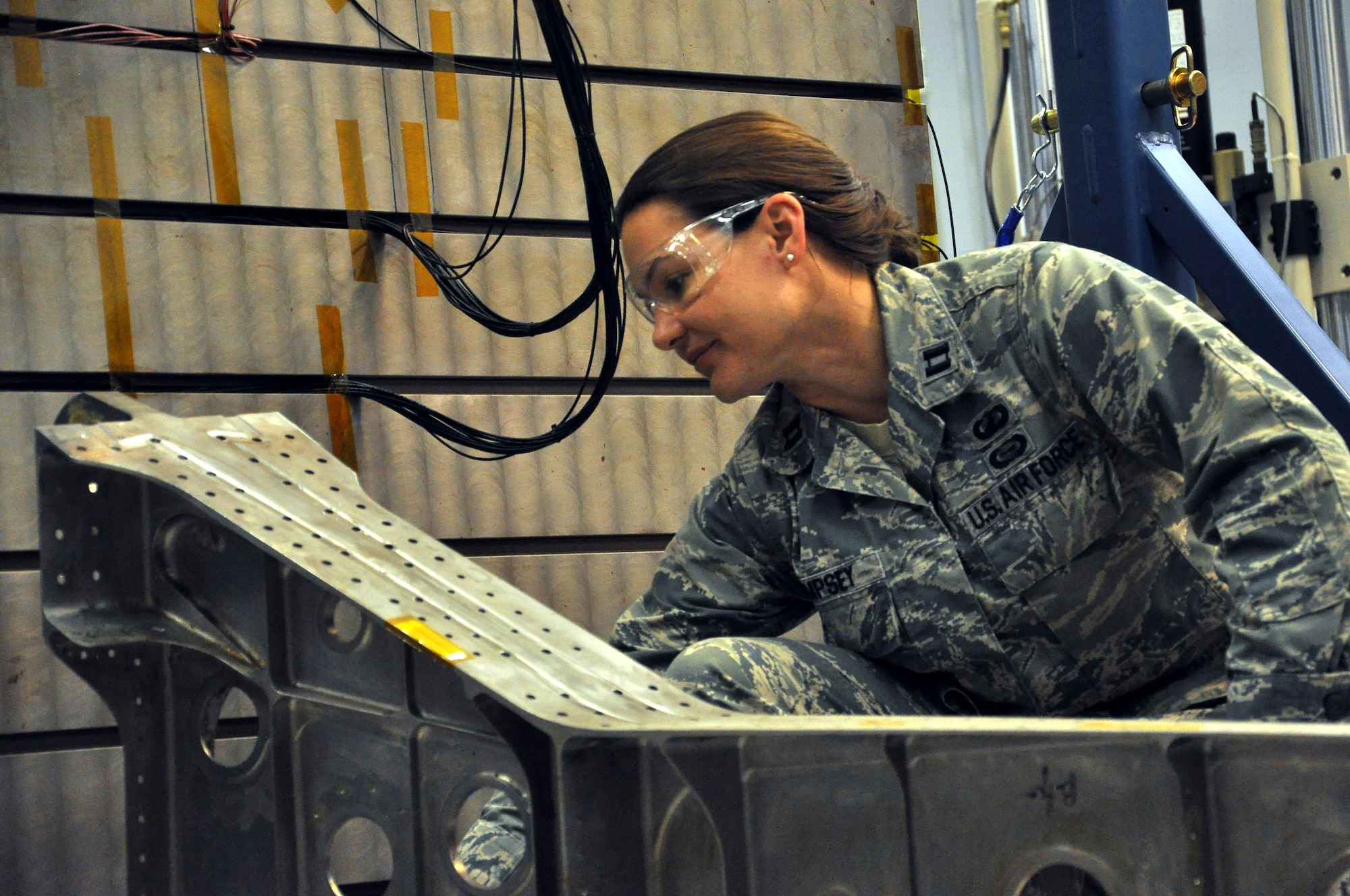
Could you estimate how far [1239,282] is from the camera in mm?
1943

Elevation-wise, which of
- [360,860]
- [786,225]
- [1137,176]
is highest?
[1137,176]

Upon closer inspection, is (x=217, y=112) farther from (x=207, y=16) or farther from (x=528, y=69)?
(x=528, y=69)

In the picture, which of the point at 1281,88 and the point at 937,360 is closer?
the point at 937,360

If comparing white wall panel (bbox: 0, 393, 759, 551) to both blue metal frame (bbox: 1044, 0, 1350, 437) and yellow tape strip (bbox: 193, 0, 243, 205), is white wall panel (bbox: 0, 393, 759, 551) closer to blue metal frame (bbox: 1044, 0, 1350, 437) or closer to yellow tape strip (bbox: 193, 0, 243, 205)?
yellow tape strip (bbox: 193, 0, 243, 205)

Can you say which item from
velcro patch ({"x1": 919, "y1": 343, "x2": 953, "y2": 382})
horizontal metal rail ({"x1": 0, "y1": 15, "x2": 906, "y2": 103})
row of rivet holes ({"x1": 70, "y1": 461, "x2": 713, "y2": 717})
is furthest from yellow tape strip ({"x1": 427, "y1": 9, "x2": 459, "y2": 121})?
velcro patch ({"x1": 919, "y1": 343, "x2": 953, "y2": 382})

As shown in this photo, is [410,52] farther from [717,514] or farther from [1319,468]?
[1319,468]

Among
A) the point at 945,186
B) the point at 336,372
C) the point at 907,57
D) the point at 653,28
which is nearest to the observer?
the point at 336,372

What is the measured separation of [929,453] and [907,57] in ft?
4.73

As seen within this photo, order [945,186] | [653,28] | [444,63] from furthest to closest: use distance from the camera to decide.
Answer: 1. [945,186]
2. [653,28]
3. [444,63]

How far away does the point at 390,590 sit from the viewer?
1.10 m

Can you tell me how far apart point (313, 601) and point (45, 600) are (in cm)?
33

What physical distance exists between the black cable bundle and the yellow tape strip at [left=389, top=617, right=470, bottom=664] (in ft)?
3.73

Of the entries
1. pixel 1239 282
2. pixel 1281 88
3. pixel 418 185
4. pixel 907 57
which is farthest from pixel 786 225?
pixel 1281 88

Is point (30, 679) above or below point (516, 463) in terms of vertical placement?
below
